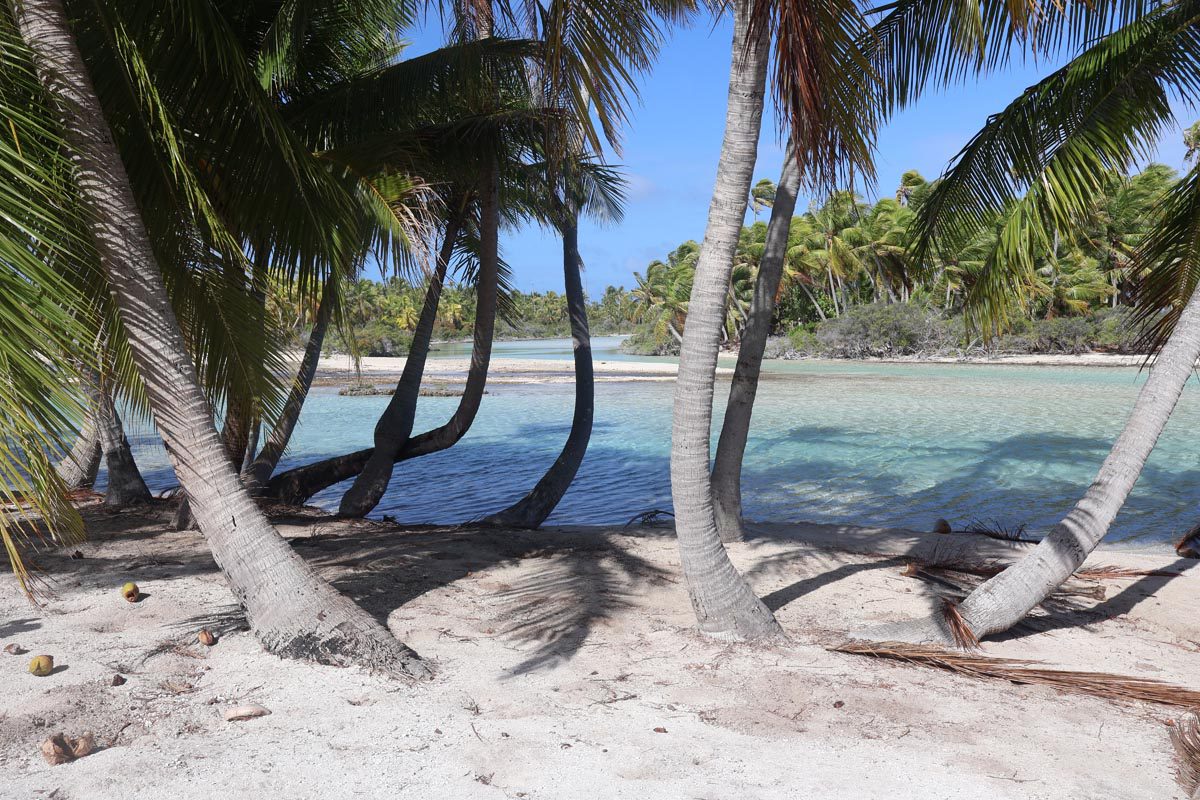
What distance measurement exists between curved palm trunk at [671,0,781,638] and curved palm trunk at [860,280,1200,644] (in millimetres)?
1024

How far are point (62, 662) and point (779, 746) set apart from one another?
10.6 feet

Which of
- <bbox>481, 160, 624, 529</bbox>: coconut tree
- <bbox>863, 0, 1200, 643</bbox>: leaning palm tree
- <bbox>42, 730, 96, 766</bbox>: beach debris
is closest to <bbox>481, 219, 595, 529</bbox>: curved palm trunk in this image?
<bbox>481, 160, 624, 529</bbox>: coconut tree

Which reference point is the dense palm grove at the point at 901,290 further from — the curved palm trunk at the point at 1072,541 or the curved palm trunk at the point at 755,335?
the curved palm trunk at the point at 1072,541

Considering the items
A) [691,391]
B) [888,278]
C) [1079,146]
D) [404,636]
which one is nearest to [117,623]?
[404,636]

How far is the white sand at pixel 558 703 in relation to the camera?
3000mm

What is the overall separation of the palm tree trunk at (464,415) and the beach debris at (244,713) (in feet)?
13.0

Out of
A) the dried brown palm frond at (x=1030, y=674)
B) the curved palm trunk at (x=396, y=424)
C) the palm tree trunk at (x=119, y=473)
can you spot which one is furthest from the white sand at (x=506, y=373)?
the dried brown palm frond at (x=1030, y=674)

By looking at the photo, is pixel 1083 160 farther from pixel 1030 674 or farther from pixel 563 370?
pixel 563 370

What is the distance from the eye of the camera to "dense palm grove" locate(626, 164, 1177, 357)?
34.0 metres

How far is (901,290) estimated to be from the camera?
→ 48.2 meters

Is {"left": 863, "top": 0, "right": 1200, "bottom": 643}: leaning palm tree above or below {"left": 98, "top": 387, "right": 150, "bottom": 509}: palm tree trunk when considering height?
above

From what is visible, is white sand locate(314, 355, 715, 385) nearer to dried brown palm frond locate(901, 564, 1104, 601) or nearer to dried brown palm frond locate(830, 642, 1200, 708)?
dried brown palm frond locate(901, 564, 1104, 601)

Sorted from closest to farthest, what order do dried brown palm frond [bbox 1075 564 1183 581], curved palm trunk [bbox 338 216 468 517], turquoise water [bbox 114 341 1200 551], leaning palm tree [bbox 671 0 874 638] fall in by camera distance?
leaning palm tree [bbox 671 0 874 638] → dried brown palm frond [bbox 1075 564 1183 581] → curved palm trunk [bbox 338 216 468 517] → turquoise water [bbox 114 341 1200 551]

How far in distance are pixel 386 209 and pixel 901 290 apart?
4646 centimetres
